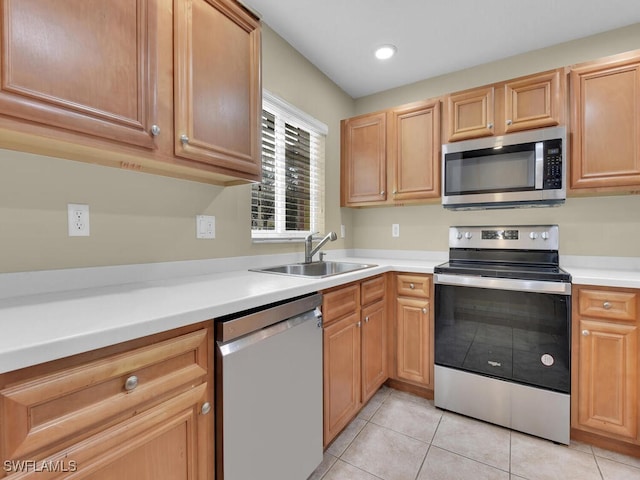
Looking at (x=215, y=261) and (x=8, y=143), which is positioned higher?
(x=8, y=143)

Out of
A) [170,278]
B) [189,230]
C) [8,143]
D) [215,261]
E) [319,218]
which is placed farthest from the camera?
[319,218]

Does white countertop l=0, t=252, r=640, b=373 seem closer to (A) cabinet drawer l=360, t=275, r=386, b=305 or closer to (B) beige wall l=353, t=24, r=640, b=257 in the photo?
(A) cabinet drawer l=360, t=275, r=386, b=305

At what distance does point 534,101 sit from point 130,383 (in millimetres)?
2550

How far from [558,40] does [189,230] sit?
9.12ft

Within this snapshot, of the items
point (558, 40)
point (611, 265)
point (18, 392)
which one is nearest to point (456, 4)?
point (558, 40)

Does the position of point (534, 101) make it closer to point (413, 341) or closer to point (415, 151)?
point (415, 151)

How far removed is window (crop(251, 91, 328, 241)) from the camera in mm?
2051

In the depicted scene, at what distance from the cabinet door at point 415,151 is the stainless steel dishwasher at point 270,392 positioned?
1.41 metres

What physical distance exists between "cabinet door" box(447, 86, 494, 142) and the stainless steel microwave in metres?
0.07

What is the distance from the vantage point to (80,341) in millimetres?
668

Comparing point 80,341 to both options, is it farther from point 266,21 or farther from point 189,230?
point 266,21
